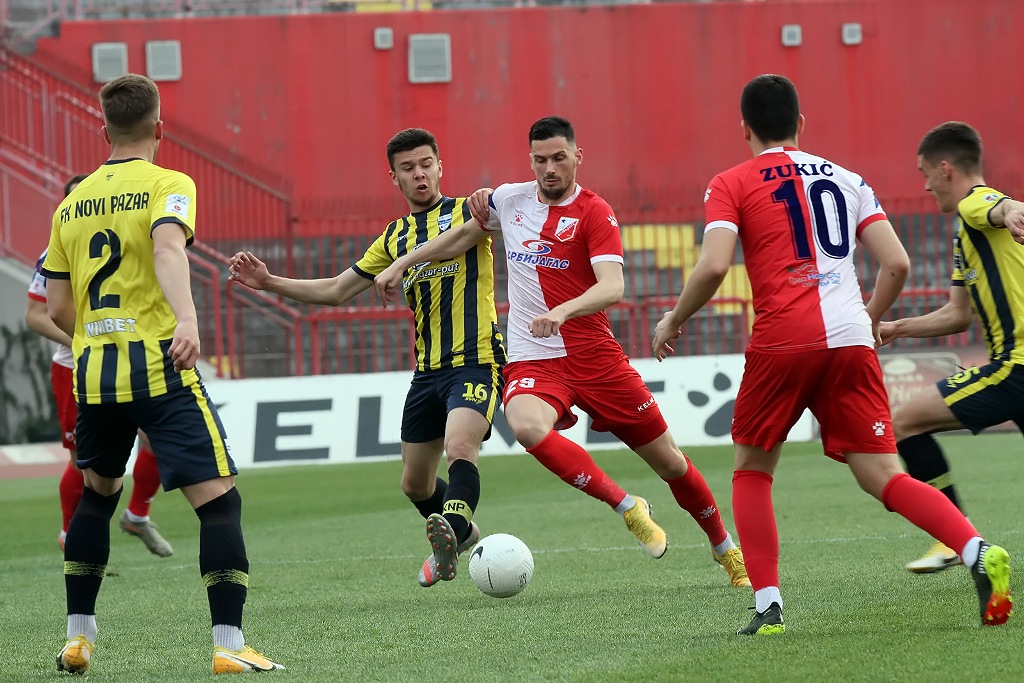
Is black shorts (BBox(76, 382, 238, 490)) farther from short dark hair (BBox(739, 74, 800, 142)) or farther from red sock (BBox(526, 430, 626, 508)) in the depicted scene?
short dark hair (BBox(739, 74, 800, 142))

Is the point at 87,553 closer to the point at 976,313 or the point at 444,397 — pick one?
the point at 444,397

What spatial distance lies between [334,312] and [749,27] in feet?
35.7

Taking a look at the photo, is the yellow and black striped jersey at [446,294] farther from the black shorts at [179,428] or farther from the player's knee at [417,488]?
the black shorts at [179,428]

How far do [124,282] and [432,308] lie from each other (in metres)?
2.39

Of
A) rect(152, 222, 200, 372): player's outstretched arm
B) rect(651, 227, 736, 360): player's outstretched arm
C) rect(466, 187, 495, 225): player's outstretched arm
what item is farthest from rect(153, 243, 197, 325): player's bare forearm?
rect(466, 187, 495, 225): player's outstretched arm

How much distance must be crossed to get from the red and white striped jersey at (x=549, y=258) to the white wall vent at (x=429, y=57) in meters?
19.0

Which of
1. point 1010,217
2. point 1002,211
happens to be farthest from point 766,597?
point 1002,211

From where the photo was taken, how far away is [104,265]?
199 inches

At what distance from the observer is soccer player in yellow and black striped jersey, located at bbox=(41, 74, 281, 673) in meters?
4.92

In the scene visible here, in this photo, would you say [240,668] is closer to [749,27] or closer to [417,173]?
[417,173]

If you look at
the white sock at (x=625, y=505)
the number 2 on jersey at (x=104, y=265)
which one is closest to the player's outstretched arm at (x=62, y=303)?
the number 2 on jersey at (x=104, y=265)

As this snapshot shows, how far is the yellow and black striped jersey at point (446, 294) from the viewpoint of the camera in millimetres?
7145

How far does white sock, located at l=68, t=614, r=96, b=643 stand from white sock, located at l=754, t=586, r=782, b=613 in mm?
Result: 2397

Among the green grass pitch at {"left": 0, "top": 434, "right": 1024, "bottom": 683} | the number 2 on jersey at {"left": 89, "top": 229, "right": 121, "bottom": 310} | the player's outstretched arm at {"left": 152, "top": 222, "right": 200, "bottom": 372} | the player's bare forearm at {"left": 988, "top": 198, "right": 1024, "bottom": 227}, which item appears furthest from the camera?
the player's bare forearm at {"left": 988, "top": 198, "right": 1024, "bottom": 227}
